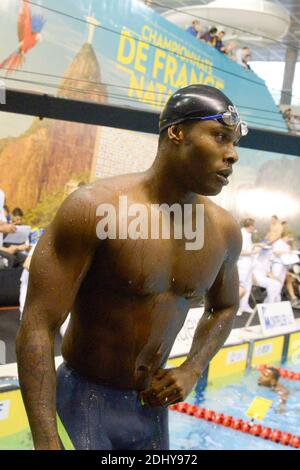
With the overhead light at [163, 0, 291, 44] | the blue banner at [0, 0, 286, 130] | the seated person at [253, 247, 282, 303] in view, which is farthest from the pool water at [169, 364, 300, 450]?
the overhead light at [163, 0, 291, 44]

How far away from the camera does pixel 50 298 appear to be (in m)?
1.48

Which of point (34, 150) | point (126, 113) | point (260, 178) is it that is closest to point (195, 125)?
point (126, 113)

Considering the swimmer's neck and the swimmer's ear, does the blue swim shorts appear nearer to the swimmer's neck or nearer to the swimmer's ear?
the swimmer's neck

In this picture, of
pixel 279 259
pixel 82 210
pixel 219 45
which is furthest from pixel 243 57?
pixel 82 210

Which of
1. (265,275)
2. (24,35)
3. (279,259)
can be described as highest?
(24,35)

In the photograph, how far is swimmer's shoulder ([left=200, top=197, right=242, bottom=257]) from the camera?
Answer: 6.02 ft

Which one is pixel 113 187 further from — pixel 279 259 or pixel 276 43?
pixel 276 43

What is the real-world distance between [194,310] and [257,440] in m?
1.52

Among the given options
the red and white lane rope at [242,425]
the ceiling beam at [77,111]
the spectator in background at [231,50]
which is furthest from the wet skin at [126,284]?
the spectator in background at [231,50]

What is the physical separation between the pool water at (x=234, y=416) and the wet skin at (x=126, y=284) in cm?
373

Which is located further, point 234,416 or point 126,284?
point 234,416

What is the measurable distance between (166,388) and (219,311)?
379 mm

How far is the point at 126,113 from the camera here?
495 cm

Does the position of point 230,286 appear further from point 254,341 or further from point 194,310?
point 254,341
